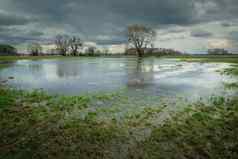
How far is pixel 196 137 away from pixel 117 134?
6.04 ft

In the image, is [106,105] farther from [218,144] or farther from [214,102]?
[214,102]

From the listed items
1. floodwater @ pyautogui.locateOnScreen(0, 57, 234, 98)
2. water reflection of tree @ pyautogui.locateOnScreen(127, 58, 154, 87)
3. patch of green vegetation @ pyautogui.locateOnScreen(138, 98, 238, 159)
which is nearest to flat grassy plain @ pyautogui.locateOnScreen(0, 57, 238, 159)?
patch of green vegetation @ pyautogui.locateOnScreen(138, 98, 238, 159)

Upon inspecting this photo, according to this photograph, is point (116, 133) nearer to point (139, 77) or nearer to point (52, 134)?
point (52, 134)

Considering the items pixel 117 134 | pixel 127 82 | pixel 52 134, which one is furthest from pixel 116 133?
pixel 127 82

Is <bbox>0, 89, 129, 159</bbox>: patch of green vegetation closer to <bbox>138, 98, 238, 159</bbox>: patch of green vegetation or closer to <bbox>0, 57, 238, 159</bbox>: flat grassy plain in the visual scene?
<bbox>0, 57, 238, 159</bbox>: flat grassy plain

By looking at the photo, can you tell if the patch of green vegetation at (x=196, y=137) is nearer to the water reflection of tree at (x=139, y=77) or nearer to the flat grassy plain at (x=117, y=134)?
the flat grassy plain at (x=117, y=134)

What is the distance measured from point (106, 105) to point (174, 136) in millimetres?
2972

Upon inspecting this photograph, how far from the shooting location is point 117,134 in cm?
375

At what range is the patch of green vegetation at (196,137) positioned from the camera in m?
2.96

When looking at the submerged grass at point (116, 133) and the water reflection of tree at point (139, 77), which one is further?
the water reflection of tree at point (139, 77)

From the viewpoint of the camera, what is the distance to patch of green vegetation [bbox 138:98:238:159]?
9.73 feet

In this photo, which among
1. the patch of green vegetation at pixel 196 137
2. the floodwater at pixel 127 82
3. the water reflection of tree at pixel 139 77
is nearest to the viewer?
the patch of green vegetation at pixel 196 137

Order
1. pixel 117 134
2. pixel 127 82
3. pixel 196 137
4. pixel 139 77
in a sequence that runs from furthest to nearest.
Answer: pixel 139 77
pixel 127 82
pixel 117 134
pixel 196 137

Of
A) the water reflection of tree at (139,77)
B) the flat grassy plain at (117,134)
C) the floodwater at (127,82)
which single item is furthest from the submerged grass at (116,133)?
the water reflection of tree at (139,77)
